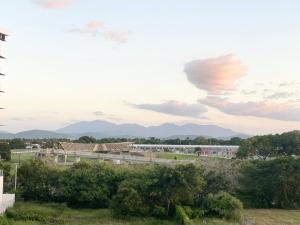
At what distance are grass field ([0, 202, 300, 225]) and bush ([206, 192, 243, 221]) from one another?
2.93 feet

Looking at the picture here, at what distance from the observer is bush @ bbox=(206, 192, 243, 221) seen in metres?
34.2

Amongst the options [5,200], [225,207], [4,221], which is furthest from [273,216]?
[5,200]

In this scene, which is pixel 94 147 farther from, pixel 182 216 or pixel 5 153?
pixel 182 216

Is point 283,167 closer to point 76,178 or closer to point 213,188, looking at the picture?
point 213,188

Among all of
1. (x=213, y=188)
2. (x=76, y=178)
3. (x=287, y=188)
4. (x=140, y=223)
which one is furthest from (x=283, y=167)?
(x=76, y=178)

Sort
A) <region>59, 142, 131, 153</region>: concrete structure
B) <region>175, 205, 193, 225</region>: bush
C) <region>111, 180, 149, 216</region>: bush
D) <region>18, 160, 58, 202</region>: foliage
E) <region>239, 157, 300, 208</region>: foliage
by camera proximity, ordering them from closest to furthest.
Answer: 1. <region>175, 205, 193, 225</region>: bush
2. <region>111, 180, 149, 216</region>: bush
3. <region>18, 160, 58, 202</region>: foliage
4. <region>239, 157, 300, 208</region>: foliage
5. <region>59, 142, 131, 153</region>: concrete structure

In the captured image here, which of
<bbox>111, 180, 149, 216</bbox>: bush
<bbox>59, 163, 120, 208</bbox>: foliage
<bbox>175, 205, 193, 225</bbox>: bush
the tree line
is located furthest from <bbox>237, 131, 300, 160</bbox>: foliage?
<bbox>111, 180, 149, 216</bbox>: bush

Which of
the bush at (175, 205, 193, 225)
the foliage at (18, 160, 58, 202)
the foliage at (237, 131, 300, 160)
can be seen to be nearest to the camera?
the bush at (175, 205, 193, 225)

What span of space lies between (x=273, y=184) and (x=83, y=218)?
16.7 m

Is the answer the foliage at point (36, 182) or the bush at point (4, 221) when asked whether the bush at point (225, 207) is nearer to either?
the foliage at point (36, 182)

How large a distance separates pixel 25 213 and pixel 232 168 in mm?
18069

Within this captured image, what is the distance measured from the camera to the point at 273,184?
40.3m

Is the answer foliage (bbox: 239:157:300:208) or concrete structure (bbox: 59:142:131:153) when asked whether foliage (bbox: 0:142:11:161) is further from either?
foliage (bbox: 239:157:300:208)

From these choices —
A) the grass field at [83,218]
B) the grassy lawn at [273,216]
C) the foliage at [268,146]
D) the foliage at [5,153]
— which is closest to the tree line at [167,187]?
the grass field at [83,218]
